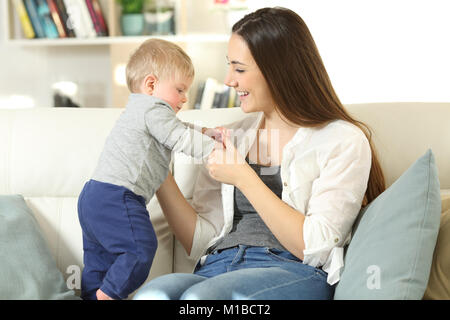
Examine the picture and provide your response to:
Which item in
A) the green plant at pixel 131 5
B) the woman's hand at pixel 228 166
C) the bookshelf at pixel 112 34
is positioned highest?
the green plant at pixel 131 5

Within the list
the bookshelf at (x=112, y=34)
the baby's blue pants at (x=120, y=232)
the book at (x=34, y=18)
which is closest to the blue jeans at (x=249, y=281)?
the baby's blue pants at (x=120, y=232)

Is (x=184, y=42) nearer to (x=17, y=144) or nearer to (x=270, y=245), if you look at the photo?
(x=17, y=144)

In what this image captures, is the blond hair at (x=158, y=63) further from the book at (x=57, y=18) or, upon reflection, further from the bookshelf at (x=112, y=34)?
the book at (x=57, y=18)

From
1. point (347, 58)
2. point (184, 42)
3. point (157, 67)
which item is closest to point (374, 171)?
point (157, 67)

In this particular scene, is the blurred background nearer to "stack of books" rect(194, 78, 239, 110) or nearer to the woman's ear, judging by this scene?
"stack of books" rect(194, 78, 239, 110)

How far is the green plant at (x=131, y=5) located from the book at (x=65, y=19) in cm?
29

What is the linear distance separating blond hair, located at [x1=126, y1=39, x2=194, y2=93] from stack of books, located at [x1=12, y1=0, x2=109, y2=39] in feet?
5.25

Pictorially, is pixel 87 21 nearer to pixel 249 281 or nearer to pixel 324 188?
pixel 324 188

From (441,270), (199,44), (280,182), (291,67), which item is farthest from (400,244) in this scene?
(199,44)

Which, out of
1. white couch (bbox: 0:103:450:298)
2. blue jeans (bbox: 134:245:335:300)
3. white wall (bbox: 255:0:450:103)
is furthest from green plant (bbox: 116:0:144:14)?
blue jeans (bbox: 134:245:335:300)

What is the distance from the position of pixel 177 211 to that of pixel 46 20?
6.11 ft

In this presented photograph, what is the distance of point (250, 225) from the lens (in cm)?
155

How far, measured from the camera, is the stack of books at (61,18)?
300 cm

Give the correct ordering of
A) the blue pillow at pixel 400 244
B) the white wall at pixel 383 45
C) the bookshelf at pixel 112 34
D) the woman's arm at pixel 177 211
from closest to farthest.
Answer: the blue pillow at pixel 400 244 → the woman's arm at pixel 177 211 → the white wall at pixel 383 45 → the bookshelf at pixel 112 34
